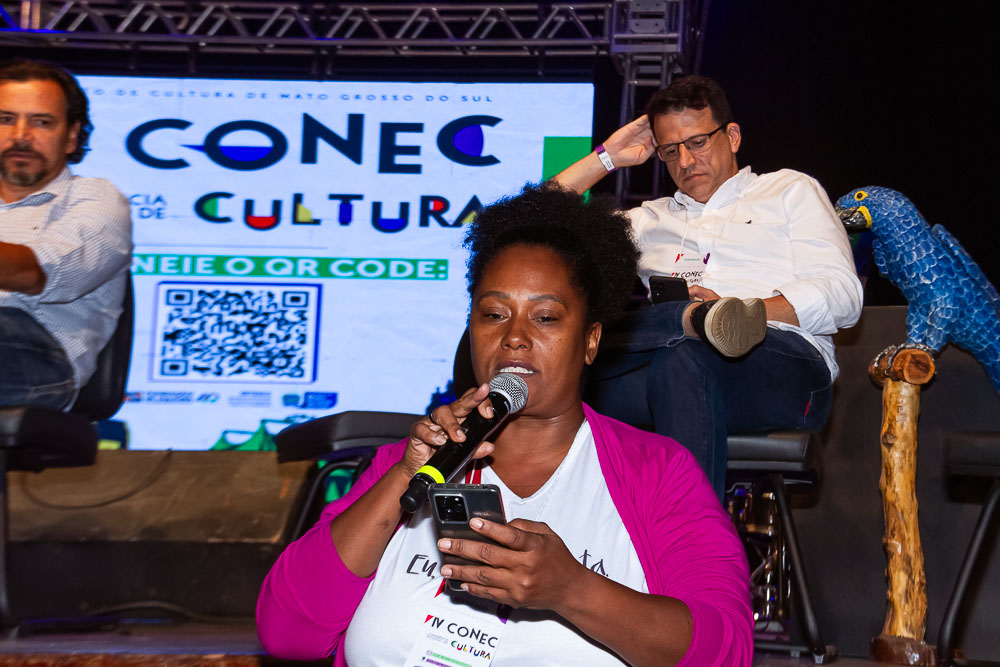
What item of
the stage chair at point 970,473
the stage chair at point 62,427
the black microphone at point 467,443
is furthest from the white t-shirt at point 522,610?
the stage chair at point 970,473

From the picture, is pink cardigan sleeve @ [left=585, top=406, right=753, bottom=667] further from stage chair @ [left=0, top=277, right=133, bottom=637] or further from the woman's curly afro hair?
stage chair @ [left=0, top=277, right=133, bottom=637]

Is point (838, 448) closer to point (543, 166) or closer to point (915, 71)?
point (543, 166)

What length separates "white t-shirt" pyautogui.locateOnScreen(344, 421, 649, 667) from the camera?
1.32m

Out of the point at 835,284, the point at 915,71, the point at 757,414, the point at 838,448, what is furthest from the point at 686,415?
the point at 915,71

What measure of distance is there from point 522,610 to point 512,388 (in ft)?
1.03

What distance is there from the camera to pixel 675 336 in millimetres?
2145

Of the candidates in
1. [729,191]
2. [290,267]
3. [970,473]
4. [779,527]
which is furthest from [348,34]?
[970,473]

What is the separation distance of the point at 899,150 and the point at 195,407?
4341 millimetres

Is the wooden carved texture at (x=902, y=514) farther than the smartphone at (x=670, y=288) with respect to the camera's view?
Yes

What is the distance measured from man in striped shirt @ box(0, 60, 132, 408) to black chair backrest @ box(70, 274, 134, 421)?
23 mm

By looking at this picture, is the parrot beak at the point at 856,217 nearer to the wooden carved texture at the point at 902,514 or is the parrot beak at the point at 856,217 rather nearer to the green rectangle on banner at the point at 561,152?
the wooden carved texture at the point at 902,514

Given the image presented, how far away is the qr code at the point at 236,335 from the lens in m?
5.21

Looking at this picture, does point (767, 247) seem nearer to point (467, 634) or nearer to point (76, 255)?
point (467, 634)

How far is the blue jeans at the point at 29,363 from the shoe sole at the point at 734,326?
1.70 meters
